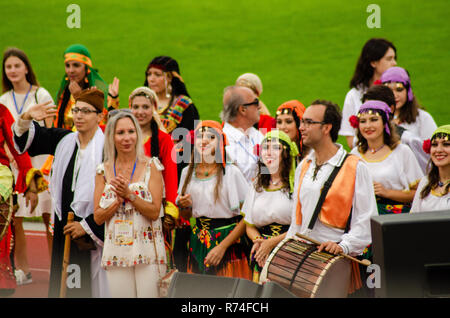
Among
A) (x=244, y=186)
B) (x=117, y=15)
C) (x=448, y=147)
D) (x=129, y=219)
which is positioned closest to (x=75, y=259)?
(x=129, y=219)

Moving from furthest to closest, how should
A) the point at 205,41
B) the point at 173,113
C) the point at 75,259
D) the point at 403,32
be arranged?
the point at 205,41, the point at 403,32, the point at 173,113, the point at 75,259

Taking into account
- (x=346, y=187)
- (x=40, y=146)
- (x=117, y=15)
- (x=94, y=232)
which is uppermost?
(x=117, y=15)

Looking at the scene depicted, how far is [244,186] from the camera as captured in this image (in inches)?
206

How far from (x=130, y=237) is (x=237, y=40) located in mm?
16197

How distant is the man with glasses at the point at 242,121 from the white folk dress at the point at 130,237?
4.40 feet

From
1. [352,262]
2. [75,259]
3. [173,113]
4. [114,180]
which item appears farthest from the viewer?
[173,113]

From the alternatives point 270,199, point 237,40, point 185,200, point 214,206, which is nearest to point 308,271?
point 270,199

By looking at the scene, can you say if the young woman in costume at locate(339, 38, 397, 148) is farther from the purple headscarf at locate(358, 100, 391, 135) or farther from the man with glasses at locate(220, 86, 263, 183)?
the purple headscarf at locate(358, 100, 391, 135)

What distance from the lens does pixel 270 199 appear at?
15.7 ft

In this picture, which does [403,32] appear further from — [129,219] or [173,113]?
[129,219]

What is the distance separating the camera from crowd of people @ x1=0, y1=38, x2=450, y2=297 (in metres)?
4.33

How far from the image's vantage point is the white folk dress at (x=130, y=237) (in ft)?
14.9

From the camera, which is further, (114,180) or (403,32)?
(403,32)

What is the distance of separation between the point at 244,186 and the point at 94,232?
4.20 feet
